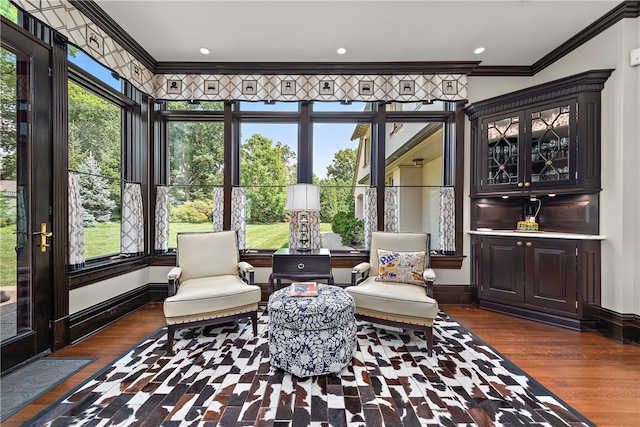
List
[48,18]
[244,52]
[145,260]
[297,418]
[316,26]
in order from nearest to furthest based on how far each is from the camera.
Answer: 1. [297,418]
2. [48,18]
3. [316,26]
4. [244,52]
5. [145,260]

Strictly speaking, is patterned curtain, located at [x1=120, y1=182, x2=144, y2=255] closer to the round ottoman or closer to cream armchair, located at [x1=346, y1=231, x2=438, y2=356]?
the round ottoman

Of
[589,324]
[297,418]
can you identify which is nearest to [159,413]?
[297,418]

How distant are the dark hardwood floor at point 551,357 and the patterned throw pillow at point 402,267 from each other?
0.85 m

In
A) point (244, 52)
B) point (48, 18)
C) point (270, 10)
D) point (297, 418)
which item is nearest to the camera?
point (297, 418)

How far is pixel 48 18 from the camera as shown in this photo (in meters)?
2.24

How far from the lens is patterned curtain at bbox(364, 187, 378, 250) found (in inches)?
144

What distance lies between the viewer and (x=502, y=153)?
133 inches

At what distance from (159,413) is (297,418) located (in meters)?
0.84

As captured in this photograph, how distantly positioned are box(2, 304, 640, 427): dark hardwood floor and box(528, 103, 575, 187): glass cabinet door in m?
1.61

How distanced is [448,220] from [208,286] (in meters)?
3.02

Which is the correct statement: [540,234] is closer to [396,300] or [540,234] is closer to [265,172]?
[396,300]

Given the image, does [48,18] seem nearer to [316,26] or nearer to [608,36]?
[316,26]

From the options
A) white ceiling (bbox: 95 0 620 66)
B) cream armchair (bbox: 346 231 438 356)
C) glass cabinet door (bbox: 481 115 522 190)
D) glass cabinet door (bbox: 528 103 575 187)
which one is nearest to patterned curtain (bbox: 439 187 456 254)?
glass cabinet door (bbox: 481 115 522 190)

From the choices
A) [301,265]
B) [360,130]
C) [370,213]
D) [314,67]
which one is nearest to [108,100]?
[314,67]
